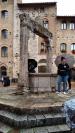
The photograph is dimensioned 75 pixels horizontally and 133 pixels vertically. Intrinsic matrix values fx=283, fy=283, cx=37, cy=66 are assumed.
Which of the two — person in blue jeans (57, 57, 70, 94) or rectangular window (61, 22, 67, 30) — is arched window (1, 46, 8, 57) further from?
person in blue jeans (57, 57, 70, 94)

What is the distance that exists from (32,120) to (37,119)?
0.14 m

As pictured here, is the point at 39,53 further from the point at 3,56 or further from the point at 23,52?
the point at 23,52

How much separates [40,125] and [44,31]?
26.7 ft

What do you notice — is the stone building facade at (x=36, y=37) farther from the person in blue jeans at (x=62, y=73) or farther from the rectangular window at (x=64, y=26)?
the person in blue jeans at (x=62, y=73)

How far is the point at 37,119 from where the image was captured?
732 centimetres

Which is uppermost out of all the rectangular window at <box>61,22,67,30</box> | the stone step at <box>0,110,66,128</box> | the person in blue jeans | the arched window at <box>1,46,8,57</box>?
the rectangular window at <box>61,22,67,30</box>

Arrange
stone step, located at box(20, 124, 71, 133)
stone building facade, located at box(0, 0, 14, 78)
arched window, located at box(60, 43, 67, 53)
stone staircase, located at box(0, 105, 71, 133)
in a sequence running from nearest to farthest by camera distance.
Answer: stone step, located at box(20, 124, 71, 133) → stone staircase, located at box(0, 105, 71, 133) → arched window, located at box(60, 43, 67, 53) → stone building facade, located at box(0, 0, 14, 78)

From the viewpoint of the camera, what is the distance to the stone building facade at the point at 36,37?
115 feet

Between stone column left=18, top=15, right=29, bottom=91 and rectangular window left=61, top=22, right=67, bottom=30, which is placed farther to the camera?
rectangular window left=61, top=22, right=67, bottom=30

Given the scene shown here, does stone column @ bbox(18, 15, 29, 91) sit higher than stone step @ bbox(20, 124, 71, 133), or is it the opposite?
stone column @ bbox(18, 15, 29, 91)

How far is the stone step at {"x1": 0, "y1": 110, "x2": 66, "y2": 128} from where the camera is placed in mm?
7195

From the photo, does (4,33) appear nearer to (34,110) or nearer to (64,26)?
(64,26)

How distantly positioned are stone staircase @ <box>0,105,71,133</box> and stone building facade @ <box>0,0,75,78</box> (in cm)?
2688

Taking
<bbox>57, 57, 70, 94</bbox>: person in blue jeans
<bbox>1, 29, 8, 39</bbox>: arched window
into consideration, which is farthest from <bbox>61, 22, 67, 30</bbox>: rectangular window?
<bbox>57, 57, 70, 94</bbox>: person in blue jeans
